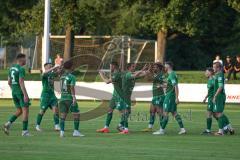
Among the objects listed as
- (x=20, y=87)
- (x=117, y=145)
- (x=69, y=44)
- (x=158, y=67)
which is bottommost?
(x=117, y=145)

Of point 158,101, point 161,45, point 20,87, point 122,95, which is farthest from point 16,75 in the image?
point 161,45

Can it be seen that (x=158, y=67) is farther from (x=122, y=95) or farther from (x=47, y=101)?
(x=47, y=101)

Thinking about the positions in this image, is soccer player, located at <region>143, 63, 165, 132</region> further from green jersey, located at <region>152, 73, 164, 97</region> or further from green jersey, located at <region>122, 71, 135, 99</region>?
green jersey, located at <region>122, 71, 135, 99</region>

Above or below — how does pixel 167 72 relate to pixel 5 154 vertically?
above

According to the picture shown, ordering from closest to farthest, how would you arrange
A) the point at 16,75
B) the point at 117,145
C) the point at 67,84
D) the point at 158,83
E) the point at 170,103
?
the point at 117,145
the point at 16,75
the point at 67,84
the point at 170,103
the point at 158,83

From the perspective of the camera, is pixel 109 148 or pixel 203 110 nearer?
pixel 109 148

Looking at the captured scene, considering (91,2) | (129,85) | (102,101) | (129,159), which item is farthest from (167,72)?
(91,2)

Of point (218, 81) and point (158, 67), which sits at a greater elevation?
point (158, 67)

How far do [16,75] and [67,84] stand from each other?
4.52 feet

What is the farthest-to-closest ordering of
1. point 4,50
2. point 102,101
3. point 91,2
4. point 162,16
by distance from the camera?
point 4,50
point 91,2
point 162,16
point 102,101

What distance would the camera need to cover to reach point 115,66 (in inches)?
939

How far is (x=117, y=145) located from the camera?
778 inches

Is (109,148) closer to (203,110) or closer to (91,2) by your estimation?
(203,110)

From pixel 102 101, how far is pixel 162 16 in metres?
16.9
